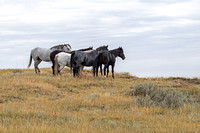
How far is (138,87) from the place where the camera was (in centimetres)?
1597

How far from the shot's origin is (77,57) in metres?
21.3

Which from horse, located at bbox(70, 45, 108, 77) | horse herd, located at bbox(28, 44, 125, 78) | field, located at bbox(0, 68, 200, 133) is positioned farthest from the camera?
horse herd, located at bbox(28, 44, 125, 78)

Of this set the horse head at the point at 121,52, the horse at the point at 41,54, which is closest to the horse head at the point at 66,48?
the horse at the point at 41,54

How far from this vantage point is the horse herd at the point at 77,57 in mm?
21578

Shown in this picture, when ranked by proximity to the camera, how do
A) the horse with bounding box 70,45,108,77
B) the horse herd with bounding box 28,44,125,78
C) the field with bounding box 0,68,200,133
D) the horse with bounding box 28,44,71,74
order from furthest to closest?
the horse with bounding box 28,44,71,74
the horse herd with bounding box 28,44,125,78
the horse with bounding box 70,45,108,77
the field with bounding box 0,68,200,133

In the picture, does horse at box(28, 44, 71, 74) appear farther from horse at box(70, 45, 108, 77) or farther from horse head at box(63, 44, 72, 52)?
horse at box(70, 45, 108, 77)

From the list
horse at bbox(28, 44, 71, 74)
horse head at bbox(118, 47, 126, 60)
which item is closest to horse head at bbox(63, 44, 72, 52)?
horse at bbox(28, 44, 71, 74)

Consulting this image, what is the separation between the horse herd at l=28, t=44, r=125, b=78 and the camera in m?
21.6

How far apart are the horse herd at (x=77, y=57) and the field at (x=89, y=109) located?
168cm

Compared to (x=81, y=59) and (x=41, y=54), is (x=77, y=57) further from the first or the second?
(x=41, y=54)

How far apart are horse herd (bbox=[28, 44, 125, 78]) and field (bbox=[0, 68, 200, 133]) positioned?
1.68 m

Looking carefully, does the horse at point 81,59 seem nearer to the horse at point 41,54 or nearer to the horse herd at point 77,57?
the horse herd at point 77,57

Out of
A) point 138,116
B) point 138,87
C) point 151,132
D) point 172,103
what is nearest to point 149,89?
point 138,87

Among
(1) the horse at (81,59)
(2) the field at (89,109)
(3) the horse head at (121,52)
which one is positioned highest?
(3) the horse head at (121,52)
